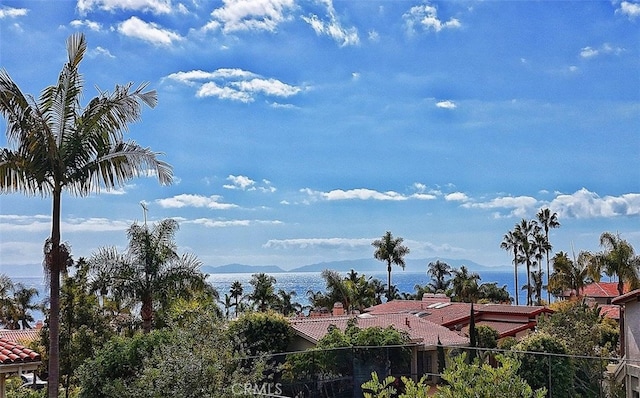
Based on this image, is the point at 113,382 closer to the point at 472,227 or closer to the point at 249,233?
the point at 249,233

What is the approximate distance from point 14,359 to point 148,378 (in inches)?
87.0

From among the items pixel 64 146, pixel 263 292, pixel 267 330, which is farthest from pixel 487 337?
pixel 64 146

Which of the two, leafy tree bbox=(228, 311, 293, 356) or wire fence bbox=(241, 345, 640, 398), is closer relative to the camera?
wire fence bbox=(241, 345, 640, 398)

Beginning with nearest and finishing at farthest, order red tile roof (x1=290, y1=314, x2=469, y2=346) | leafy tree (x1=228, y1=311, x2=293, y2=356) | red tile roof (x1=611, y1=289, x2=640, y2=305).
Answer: red tile roof (x1=611, y1=289, x2=640, y2=305), leafy tree (x1=228, y1=311, x2=293, y2=356), red tile roof (x1=290, y1=314, x2=469, y2=346)

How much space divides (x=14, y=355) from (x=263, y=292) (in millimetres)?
39122

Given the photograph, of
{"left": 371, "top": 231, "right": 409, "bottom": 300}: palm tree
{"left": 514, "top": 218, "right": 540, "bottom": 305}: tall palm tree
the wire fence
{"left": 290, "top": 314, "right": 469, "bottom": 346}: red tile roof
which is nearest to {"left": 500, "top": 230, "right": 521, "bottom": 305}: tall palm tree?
{"left": 514, "top": 218, "right": 540, "bottom": 305}: tall palm tree

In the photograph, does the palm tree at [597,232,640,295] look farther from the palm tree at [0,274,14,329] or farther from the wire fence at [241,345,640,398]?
the palm tree at [0,274,14,329]

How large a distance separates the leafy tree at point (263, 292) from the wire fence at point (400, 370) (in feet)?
A: 104

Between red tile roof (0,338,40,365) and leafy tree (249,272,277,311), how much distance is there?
1491 inches

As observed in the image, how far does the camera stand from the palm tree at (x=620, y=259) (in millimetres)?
37781

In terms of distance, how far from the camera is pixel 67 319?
19469 millimetres

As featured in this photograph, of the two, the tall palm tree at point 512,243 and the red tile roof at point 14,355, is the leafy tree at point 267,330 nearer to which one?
the red tile roof at point 14,355

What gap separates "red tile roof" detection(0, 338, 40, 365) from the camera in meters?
10.3

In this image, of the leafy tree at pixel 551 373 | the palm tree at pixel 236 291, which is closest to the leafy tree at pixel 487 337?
the leafy tree at pixel 551 373
